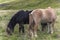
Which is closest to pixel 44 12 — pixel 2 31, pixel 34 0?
pixel 2 31

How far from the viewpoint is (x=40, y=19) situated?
39.3 ft

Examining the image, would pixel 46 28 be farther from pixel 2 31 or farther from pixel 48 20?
pixel 2 31

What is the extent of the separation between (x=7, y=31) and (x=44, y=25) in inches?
102

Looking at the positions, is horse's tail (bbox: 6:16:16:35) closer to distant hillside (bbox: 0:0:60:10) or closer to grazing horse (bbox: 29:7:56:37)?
grazing horse (bbox: 29:7:56:37)

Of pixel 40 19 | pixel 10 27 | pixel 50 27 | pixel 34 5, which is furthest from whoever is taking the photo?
pixel 34 5

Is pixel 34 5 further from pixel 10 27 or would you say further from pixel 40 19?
pixel 40 19

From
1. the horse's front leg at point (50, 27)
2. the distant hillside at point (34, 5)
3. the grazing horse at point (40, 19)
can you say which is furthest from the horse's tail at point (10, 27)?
the distant hillside at point (34, 5)

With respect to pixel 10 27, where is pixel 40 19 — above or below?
above

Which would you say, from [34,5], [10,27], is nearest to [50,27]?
[10,27]

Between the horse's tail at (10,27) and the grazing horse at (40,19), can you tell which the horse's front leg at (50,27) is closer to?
the grazing horse at (40,19)

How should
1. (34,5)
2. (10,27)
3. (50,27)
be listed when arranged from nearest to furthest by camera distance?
(10,27), (50,27), (34,5)

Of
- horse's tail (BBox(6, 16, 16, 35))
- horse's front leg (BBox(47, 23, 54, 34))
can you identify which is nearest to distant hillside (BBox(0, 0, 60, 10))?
horse's front leg (BBox(47, 23, 54, 34))

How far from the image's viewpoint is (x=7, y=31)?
11.8 m

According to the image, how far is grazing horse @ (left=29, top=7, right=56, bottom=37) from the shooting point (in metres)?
11.6
